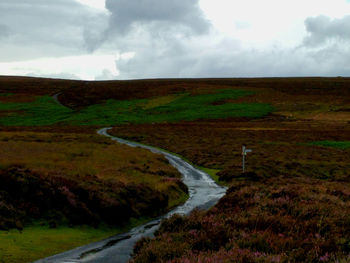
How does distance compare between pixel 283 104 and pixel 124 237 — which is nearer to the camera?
pixel 124 237

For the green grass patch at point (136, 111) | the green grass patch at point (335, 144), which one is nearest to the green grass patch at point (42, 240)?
the green grass patch at point (335, 144)

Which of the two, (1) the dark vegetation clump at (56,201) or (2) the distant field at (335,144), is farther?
(2) the distant field at (335,144)

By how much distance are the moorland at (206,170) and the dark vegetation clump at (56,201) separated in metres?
0.05

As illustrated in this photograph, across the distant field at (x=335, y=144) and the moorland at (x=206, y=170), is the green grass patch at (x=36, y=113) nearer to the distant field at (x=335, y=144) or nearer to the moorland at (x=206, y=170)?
the moorland at (x=206, y=170)

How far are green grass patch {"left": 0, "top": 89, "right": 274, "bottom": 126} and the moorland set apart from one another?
66 cm

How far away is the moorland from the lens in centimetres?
1288

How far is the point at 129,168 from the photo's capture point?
128 ft

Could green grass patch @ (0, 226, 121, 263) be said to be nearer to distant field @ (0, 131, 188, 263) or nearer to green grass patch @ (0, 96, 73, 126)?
distant field @ (0, 131, 188, 263)

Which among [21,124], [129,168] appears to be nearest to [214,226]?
[129,168]

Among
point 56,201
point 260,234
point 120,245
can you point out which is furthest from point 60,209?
point 260,234

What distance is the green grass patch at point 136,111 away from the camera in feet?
381

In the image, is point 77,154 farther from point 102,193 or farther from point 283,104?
point 283,104

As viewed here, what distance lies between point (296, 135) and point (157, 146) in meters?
28.5

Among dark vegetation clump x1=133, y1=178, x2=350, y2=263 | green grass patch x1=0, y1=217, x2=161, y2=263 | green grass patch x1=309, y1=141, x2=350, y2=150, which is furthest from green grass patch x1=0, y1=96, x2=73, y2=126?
dark vegetation clump x1=133, y1=178, x2=350, y2=263
